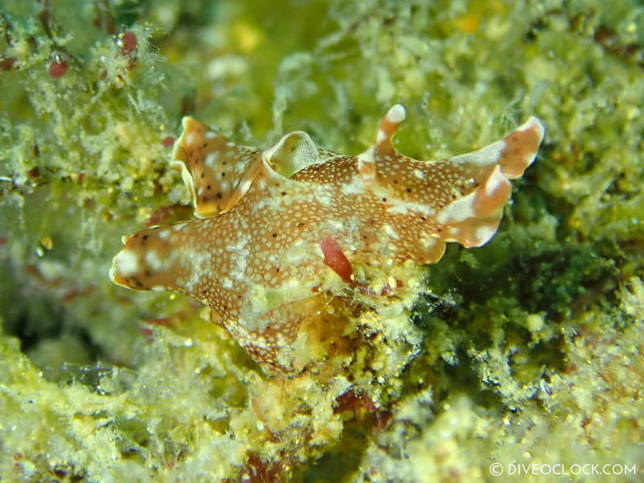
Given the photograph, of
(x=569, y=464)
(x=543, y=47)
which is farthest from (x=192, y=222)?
(x=543, y=47)

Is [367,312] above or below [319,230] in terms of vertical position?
below

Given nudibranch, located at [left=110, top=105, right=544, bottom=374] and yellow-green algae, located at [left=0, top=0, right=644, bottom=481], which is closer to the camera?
nudibranch, located at [left=110, top=105, right=544, bottom=374]

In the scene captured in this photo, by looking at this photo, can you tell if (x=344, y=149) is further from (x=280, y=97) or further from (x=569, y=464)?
(x=569, y=464)

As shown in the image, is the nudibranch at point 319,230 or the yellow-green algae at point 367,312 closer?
the nudibranch at point 319,230
